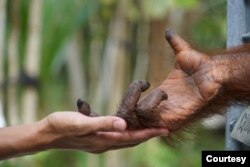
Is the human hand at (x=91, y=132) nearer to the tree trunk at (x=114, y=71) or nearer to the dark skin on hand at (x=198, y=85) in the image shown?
the dark skin on hand at (x=198, y=85)

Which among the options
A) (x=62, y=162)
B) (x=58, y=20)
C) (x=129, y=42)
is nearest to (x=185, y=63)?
(x=58, y=20)

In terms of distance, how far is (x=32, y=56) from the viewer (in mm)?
3146

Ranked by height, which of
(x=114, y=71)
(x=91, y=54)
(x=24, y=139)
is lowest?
(x=24, y=139)

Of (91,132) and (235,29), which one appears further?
(235,29)

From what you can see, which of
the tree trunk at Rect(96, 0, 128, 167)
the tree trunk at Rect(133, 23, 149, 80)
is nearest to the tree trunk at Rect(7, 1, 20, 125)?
the tree trunk at Rect(96, 0, 128, 167)

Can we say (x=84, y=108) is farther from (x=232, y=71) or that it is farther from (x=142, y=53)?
(x=142, y=53)

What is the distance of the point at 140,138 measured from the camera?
4.48 feet

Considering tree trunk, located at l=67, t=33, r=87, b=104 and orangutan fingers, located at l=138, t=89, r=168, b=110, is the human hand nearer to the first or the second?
orangutan fingers, located at l=138, t=89, r=168, b=110

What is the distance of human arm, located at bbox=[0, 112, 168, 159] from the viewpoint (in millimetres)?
1295

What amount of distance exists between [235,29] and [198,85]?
16cm

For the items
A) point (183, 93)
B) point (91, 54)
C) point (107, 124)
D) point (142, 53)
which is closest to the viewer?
point (107, 124)

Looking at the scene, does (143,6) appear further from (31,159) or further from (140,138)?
(140,138)

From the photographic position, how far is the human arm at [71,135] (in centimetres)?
129

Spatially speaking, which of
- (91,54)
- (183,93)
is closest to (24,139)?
(183,93)
